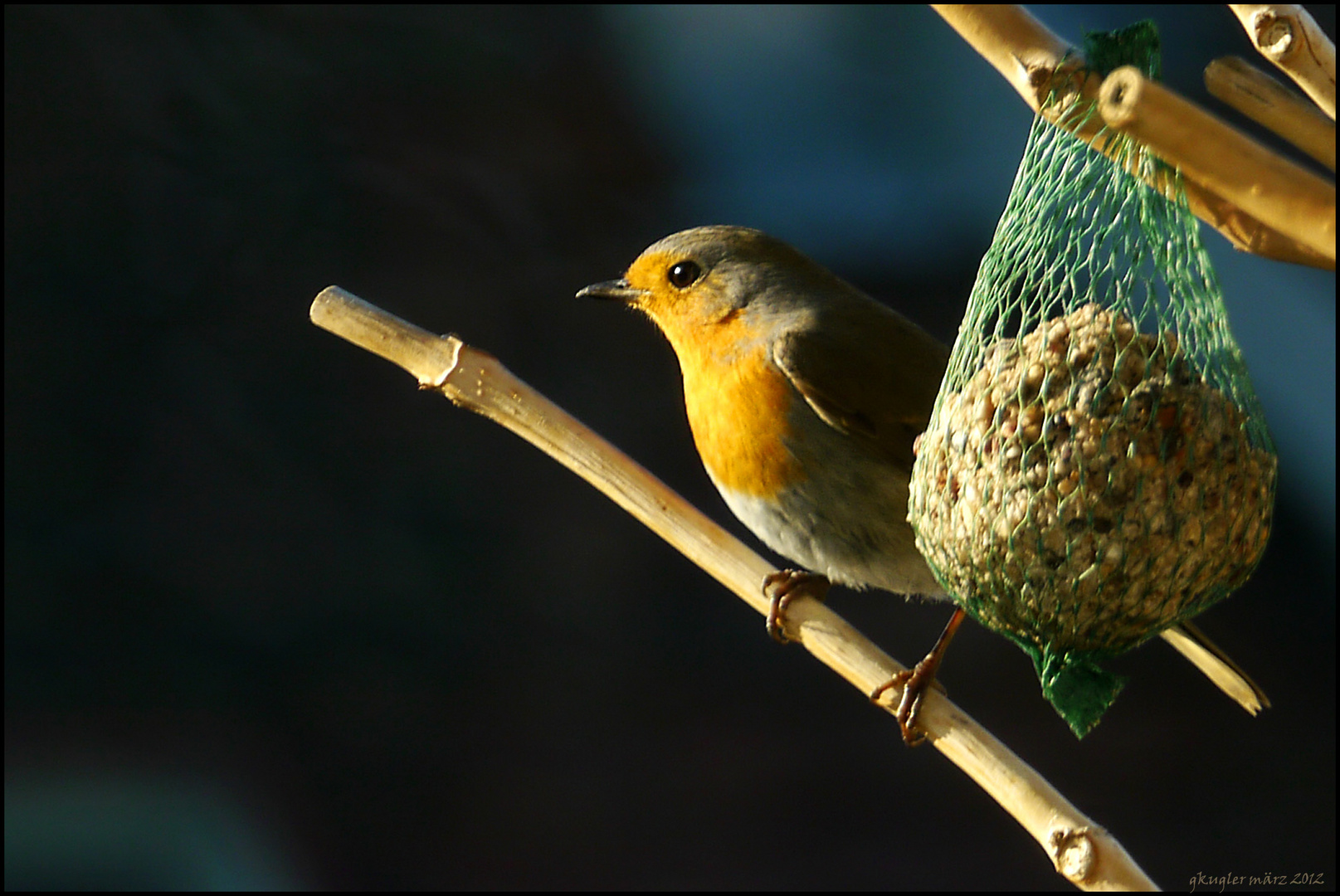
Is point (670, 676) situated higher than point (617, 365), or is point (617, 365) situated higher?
point (617, 365)

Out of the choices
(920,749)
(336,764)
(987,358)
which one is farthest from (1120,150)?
(336,764)

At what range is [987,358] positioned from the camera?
1.37 meters

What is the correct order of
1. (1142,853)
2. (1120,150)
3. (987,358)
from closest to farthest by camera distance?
(1120,150) → (987,358) → (1142,853)

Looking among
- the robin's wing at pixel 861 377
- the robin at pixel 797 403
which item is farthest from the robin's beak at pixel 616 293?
the robin's wing at pixel 861 377

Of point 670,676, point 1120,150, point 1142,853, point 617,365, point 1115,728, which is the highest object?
point 1120,150

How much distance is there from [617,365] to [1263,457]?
2.95 metres

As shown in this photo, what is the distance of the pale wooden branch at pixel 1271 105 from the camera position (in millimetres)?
1110

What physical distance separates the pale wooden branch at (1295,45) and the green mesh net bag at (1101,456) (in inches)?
5.3

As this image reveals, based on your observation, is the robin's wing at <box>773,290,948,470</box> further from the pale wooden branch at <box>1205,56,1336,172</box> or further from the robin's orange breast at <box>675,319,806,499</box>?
the pale wooden branch at <box>1205,56,1336,172</box>

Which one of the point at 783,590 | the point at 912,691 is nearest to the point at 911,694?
the point at 912,691

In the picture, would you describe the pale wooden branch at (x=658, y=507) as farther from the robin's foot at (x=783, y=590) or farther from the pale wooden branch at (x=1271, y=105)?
the pale wooden branch at (x=1271, y=105)

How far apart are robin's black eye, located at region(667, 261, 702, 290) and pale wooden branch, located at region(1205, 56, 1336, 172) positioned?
0.96 meters

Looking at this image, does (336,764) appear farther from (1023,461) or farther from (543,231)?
(1023,461)

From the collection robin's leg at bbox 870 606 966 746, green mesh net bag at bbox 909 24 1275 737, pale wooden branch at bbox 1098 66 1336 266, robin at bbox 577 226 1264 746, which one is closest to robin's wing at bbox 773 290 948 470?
robin at bbox 577 226 1264 746
